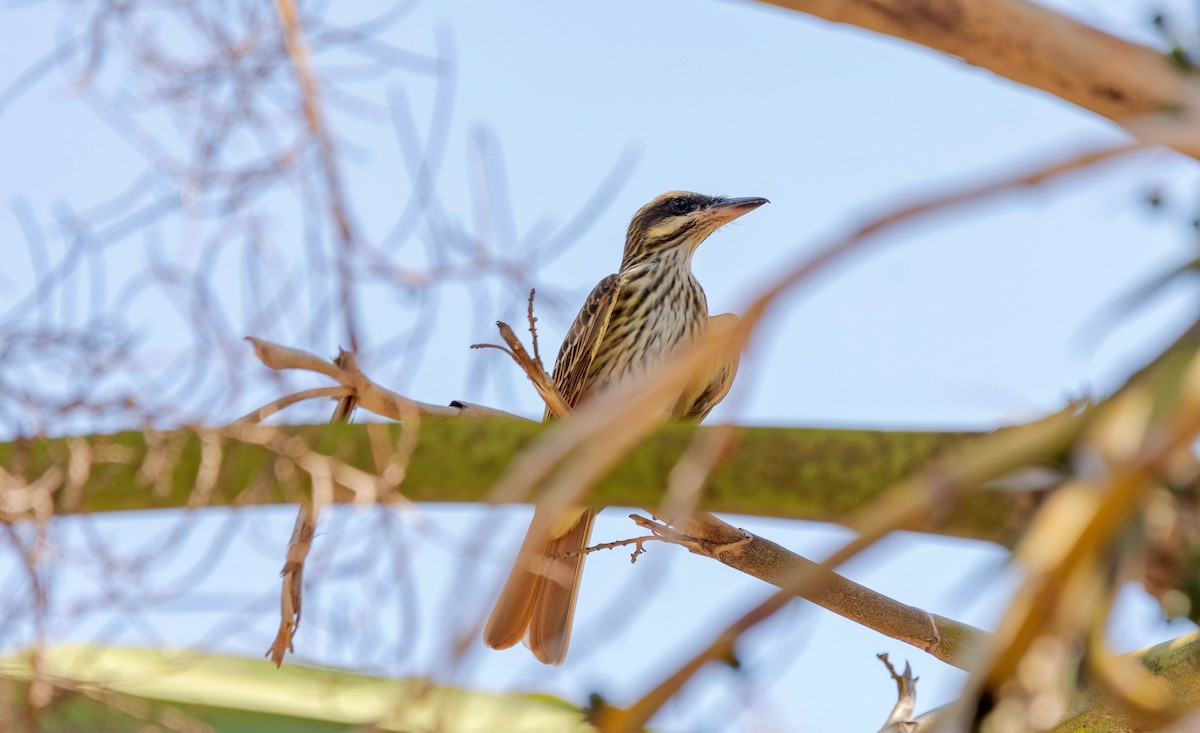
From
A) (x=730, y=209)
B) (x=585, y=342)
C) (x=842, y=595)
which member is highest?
(x=730, y=209)

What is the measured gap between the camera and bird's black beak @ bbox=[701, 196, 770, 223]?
18.8ft

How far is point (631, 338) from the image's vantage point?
5.23 metres

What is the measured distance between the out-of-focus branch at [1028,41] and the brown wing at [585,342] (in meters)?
3.34

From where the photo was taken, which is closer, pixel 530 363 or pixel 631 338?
pixel 530 363

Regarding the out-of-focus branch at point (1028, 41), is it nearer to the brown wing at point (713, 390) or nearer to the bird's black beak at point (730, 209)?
the brown wing at point (713, 390)

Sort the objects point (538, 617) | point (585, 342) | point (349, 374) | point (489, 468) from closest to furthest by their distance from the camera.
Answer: point (489, 468) → point (349, 374) → point (538, 617) → point (585, 342)

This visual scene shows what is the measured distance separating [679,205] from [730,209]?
28 centimetres

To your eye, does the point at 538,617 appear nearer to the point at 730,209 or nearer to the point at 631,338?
the point at 631,338

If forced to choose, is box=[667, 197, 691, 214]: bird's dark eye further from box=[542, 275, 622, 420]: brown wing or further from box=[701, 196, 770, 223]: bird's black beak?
box=[542, 275, 622, 420]: brown wing

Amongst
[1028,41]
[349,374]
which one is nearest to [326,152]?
[349,374]

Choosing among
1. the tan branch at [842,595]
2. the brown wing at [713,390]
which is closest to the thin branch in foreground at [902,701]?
the tan branch at [842,595]

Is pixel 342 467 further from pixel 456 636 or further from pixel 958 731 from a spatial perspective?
pixel 958 731

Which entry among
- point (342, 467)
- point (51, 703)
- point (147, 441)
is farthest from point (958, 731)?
point (51, 703)

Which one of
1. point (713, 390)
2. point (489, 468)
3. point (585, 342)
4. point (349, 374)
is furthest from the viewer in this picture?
point (585, 342)
